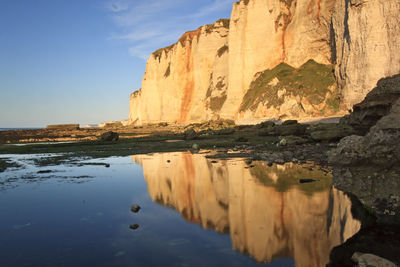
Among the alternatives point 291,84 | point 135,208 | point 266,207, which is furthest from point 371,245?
point 291,84

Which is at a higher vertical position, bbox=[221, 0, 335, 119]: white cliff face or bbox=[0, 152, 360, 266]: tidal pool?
bbox=[221, 0, 335, 119]: white cliff face

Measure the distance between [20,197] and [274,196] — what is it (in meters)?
6.03

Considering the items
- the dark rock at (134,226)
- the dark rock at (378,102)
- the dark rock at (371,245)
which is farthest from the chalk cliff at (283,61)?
the dark rock at (134,226)

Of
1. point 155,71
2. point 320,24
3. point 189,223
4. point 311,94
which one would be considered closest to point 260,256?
point 189,223

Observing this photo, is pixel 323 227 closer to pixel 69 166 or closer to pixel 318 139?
pixel 69 166

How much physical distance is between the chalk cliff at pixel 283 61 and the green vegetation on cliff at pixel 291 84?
0.12m

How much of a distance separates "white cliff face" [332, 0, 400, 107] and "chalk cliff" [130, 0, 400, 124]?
3.4 inches


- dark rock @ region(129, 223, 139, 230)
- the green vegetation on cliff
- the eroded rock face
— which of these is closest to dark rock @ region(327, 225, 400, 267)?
the eroded rock face

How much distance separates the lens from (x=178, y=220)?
514 centimetres

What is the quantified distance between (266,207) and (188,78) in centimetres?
6075

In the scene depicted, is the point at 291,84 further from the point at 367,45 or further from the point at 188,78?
the point at 188,78

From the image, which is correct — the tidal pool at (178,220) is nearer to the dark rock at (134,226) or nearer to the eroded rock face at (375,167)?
the dark rock at (134,226)

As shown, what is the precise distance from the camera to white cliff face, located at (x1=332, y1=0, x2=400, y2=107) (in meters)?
25.1

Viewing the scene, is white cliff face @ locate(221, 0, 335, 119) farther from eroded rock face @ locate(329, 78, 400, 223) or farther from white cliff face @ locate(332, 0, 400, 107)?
eroded rock face @ locate(329, 78, 400, 223)
